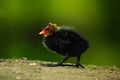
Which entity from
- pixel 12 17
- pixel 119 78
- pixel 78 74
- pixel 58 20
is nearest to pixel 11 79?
pixel 78 74

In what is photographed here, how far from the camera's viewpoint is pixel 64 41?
6.20 m

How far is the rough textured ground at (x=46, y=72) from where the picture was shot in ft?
17.4

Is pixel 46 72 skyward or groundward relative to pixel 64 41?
groundward

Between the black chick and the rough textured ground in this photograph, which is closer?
the rough textured ground

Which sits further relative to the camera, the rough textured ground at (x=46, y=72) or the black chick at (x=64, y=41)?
the black chick at (x=64, y=41)

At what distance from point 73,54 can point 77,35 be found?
221mm

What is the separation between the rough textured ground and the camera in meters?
5.29

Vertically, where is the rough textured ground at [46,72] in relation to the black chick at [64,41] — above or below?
below

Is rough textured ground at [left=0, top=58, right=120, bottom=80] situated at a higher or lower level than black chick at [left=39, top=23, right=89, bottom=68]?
lower

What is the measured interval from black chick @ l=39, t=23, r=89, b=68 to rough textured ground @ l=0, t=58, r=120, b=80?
0.20m

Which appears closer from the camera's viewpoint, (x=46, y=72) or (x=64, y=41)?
(x=46, y=72)

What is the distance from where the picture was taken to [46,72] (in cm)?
560

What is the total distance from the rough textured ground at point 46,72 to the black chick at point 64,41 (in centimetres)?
A: 20

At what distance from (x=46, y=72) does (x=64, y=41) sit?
699 mm
